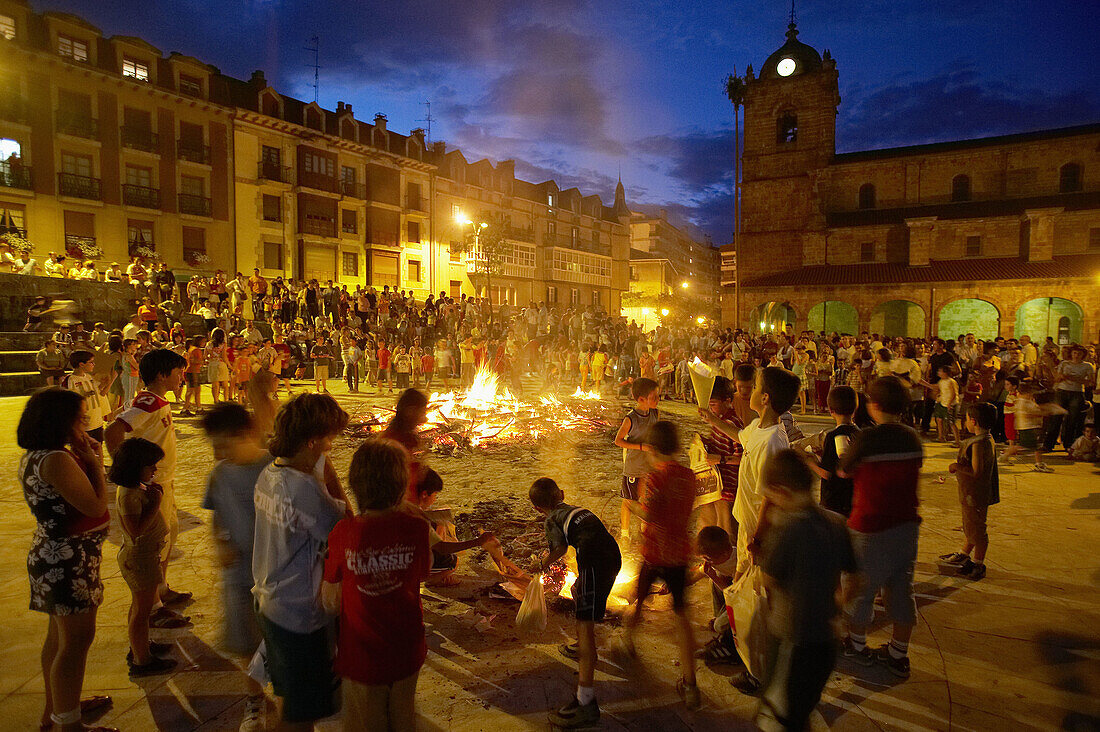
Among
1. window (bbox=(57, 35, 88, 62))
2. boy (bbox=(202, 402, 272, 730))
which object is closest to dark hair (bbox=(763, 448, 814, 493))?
boy (bbox=(202, 402, 272, 730))

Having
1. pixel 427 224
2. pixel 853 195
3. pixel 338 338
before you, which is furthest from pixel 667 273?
pixel 338 338

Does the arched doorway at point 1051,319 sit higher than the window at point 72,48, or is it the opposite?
the window at point 72,48

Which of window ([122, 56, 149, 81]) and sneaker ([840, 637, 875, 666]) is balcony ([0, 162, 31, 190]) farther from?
sneaker ([840, 637, 875, 666])

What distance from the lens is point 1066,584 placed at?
532 centimetres

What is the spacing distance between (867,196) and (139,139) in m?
43.2

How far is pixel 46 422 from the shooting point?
3.04 meters

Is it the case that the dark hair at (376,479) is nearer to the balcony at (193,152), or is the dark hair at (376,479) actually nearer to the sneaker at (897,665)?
the sneaker at (897,665)

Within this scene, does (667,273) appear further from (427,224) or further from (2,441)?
(2,441)

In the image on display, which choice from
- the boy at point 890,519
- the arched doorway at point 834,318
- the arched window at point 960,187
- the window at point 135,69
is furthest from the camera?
the arched window at point 960,187

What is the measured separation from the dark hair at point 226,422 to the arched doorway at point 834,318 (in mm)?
36124

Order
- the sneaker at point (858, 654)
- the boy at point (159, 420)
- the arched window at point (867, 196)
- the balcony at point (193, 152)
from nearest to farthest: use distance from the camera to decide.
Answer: the sneaker at point (858, 654) → the boy at point (159, 420) → the balcony at point (193, 152) → the arched window at point (867, 196)

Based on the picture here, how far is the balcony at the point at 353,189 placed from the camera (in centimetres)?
3591

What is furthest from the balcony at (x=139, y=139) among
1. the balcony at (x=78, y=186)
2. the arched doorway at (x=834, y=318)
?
the arched doorway at (x=834, y=318)

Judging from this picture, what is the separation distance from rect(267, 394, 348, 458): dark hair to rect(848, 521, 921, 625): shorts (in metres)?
3.49
